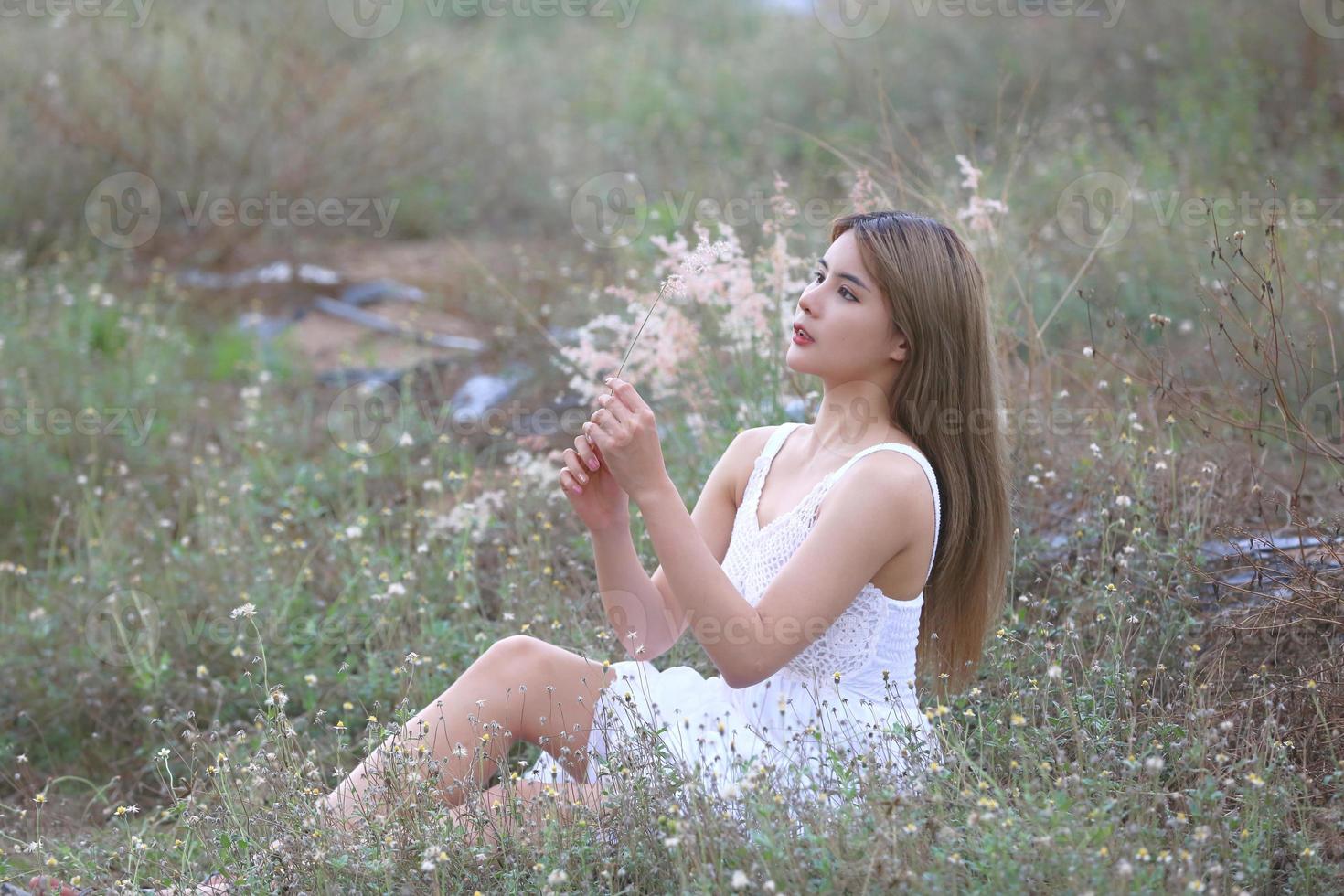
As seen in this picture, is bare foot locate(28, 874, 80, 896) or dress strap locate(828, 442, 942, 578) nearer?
bare foot locate(28, 874, 80, 896)

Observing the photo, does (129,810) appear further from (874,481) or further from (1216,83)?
(1216,83)

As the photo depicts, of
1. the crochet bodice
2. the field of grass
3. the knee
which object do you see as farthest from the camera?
the knee

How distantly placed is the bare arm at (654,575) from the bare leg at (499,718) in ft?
0.36

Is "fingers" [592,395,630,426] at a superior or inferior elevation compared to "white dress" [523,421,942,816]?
superior

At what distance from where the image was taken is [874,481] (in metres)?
2.12

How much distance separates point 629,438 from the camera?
2.02 meters

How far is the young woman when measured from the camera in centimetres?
206

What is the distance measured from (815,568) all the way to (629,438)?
0.39m

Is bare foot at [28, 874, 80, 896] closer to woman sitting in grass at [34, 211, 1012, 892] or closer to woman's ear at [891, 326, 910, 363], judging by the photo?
woman sitting in grass at [34, 211, 1012, 892]

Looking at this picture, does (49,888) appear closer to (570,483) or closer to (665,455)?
(570,483)

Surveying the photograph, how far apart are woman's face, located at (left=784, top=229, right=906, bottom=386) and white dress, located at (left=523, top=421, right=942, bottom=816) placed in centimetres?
18

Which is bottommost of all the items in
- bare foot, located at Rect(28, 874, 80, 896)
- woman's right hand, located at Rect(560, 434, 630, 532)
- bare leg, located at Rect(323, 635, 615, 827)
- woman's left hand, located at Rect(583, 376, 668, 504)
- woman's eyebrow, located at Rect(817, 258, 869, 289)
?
bare foot, located at Rect(28, 874, 80, 896)

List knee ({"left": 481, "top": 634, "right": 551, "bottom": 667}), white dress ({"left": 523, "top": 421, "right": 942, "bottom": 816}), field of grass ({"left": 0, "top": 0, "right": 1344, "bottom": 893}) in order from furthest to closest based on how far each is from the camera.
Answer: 1. knee ({"left": 481, "top": 634, "right": 551, "bottom": 667})
2. white dress ({"left": 523, "top": 421, "right": 942, "bottom": 816})
3. field of grass ({"left": 0, "top": 0, "right": 1344, "bottom": 893})

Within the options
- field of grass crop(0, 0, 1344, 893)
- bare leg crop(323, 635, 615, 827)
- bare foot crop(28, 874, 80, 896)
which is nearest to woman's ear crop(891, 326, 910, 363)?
field of grass crop(0, 0, 1344, 893)
